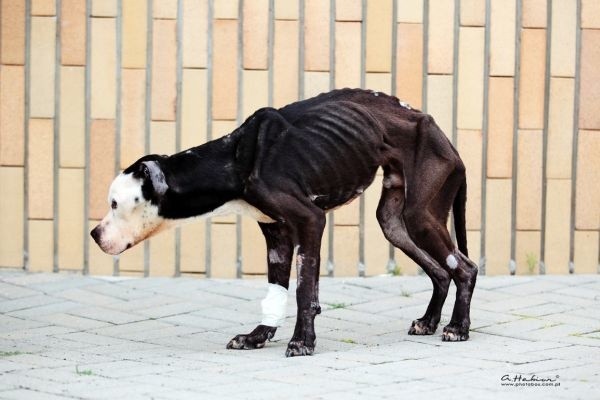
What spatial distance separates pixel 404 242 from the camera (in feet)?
20.5

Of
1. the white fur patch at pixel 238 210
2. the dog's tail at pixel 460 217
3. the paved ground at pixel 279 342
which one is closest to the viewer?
the paved ground at pixel 279 342

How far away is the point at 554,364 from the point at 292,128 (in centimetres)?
167

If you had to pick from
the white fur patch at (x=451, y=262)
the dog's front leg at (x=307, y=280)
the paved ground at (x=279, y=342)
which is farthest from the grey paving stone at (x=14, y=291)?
the white fur patch at (x=451, y=262)

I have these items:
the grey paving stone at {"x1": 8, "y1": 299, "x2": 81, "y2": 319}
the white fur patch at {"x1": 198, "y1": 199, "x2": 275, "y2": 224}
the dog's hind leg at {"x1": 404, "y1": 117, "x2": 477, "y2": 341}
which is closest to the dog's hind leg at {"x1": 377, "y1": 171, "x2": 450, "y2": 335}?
the dog's hind leg at {"x1": 404, "y1": 117, "x2": 477, "y2": 341}

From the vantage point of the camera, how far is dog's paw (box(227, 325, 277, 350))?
19.3 ft

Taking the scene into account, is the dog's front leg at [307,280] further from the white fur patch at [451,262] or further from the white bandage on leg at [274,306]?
the white fur patch at [451,262]

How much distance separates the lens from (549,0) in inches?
308

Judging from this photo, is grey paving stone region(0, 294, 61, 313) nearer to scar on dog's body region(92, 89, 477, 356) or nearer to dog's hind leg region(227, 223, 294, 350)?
scar on dog's body region(92, 89, 477, 356)

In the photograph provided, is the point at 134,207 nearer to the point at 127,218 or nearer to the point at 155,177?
the point at 127,218

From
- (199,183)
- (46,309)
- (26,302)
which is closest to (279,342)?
(199,183)

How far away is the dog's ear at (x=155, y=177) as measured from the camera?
5745 mm

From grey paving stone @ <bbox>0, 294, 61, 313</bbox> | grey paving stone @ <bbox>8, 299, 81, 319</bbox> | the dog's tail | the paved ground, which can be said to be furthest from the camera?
grey paving stone @ <bbox>0, 294, 61, 313</bbox>

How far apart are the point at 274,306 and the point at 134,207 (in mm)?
840

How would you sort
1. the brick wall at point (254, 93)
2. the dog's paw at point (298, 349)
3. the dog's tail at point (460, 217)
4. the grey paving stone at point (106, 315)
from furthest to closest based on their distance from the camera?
1. the brick wall at point (254, 93)
2. the grey paving stone at point (106, 315)
3. the dog's tail at point (460, 217)
4. the dog's paw at point (298, 349)
